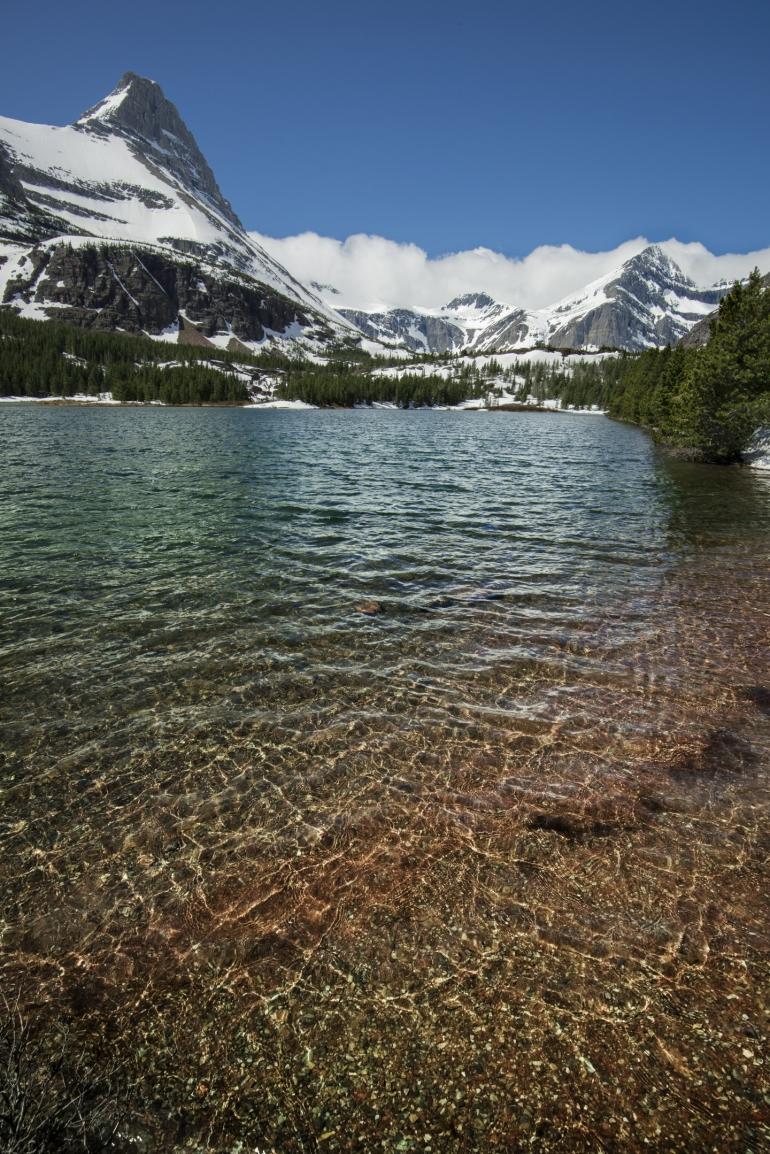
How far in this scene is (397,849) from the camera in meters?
7.41

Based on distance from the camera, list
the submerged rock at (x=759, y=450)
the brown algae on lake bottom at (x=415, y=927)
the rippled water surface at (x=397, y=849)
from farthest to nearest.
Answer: the submerged rock at (x=759, y=450) < the rippled water surface at (x=397, y=849) < the brown algae on lake bottom at (x=415, y=927)

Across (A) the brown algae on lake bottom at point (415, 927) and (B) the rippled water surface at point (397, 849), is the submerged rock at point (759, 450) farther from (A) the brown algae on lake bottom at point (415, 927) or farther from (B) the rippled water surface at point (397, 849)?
(A) the brown algae on lake bottom at point (415, 927)

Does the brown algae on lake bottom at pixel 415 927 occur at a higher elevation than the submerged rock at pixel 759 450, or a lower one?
lower

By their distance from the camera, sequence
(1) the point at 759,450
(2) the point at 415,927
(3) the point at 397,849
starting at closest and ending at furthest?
1. (2) the point at 415,927
2. (3) the point at 397,849
3. (1) the point at 759,450

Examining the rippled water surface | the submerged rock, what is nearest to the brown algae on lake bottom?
the rippled water surface

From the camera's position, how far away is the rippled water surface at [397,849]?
4676 mm

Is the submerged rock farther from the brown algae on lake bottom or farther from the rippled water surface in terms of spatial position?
the brown algae on lake bottom

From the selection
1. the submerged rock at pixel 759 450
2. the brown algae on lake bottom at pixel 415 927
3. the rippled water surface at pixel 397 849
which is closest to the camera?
the brown algae on lake bottom at pixel 415 927

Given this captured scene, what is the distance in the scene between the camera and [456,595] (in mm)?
17031

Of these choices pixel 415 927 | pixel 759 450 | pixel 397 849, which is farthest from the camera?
pixel 759 450

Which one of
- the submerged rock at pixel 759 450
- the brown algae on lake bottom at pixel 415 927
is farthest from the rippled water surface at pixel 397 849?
the submerged rock at pixel 759 450

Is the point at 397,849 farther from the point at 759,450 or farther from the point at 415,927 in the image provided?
the point at 759,450

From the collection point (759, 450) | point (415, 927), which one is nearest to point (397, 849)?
point (415, 927)

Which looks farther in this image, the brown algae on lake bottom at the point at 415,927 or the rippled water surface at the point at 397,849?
the rippled water surface at the point at 397,849
